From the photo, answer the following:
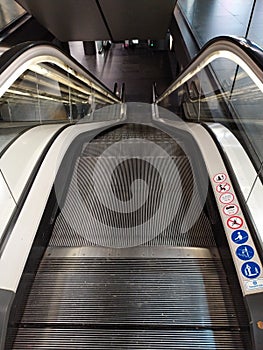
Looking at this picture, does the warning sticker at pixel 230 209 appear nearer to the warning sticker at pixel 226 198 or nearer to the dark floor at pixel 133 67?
the warning sticker at pixel 226 198

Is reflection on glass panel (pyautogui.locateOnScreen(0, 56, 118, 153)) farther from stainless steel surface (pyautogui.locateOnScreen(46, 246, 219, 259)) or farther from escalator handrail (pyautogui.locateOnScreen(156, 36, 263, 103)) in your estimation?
escalator handrail (pyautogui.locateOnScreen(156, 36, 263, 103))

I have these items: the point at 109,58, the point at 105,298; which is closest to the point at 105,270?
the point at 105,298

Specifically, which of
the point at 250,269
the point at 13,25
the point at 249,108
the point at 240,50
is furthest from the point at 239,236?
the point at 13,25

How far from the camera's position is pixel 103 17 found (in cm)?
931

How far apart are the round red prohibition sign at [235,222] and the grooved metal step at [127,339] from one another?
56 cm

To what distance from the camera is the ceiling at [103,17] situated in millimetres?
8227

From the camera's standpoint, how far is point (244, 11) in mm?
8055

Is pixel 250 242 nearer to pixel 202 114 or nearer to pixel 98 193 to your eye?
pixel 98 193

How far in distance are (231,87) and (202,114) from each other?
0.81 metres

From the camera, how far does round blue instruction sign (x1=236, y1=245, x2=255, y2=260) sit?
65.2 inches

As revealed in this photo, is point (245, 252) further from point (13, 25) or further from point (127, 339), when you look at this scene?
point (13, 25)

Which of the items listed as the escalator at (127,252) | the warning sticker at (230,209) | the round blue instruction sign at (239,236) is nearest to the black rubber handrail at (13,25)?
the escalator at (127,252)

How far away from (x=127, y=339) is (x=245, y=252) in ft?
2.42

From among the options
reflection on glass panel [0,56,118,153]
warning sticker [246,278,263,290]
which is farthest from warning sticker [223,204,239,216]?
reflection on glass panel [0,56,118,153]
